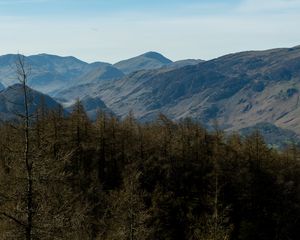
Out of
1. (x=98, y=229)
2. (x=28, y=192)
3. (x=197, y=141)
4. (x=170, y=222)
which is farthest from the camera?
(x=197, y=141)

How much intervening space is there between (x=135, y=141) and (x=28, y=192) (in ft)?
249

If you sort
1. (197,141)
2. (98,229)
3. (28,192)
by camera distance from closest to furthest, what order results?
(28,192) < (98,229) < (197,141)

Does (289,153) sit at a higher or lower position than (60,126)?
lower

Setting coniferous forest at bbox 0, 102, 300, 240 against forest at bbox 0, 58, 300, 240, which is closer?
forest at bbox 0, 58, 300, 240

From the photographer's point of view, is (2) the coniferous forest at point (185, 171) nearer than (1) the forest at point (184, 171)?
No

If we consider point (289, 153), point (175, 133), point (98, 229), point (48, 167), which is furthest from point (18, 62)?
point (289, 153)

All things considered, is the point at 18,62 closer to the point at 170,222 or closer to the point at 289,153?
the point at 170,222

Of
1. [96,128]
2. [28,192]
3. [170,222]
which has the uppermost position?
[28,192]

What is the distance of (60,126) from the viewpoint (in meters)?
90.4

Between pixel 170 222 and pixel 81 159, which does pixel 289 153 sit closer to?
pixel 170 222

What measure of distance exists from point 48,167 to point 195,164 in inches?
2874

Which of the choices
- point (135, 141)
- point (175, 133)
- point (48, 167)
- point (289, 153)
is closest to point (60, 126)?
point (135, 141)

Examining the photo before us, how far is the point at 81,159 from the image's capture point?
92.9 meters

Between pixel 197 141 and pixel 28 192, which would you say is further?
pixel 197 141
